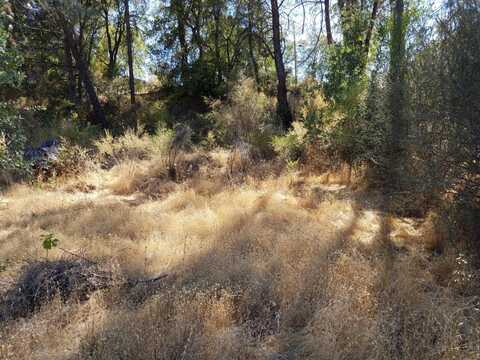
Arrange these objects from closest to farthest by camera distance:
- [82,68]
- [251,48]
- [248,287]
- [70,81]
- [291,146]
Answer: [248,287], [291,146], [82,68], [70,81], [251,48]

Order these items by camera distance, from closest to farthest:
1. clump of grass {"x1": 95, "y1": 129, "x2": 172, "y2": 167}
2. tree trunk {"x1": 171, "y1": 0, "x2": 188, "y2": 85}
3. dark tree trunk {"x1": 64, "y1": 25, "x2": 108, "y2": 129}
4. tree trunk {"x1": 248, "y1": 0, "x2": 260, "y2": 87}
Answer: clump of grass {"x1": 95, "y1": 129, "x2": 172, "y2": 167}
dark tree trunk {"x1": 64, "y1": 25, "x2": 108, "y2": 129}
tree trunk {"x1": 248, "y1": 0, "x2": 260, "y2": 87}
tree trunk {"x1": 171, "y1": 0, "x2": 188, "y2": 85}

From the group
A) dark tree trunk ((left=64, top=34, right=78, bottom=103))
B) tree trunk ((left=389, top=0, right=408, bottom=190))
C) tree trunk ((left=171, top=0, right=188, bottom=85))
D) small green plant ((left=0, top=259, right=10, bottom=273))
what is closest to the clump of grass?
small green plant ((left=0, top=259, right=10, bottom=273))

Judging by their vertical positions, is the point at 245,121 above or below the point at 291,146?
above

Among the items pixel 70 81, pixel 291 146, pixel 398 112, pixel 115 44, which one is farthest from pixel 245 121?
pixel 115 44

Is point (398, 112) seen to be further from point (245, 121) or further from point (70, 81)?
point (70, 81)

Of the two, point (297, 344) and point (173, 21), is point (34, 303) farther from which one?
point (173, 21)

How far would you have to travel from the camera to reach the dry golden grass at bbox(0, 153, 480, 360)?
6.55ft

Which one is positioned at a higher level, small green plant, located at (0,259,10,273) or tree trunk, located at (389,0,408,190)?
tree trunk, located at (389,0,408,190)

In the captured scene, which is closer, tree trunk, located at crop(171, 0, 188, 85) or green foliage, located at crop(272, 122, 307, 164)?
green foliage, located at crop(272, 122, 307, 164)

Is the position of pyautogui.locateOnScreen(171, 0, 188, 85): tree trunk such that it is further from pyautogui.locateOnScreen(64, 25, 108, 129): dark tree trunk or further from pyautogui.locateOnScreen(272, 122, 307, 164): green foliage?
pyautogui.locateOnScreen(272, 122, 307, 164): green foliage

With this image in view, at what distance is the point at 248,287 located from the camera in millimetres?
2678

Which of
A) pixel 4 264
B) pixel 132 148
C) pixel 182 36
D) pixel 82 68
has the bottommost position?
pixel 4 264

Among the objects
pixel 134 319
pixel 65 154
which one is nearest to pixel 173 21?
pixel 65 154

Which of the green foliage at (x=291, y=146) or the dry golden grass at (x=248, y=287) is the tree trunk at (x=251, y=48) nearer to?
the green foliage at (x=291, y=146)
